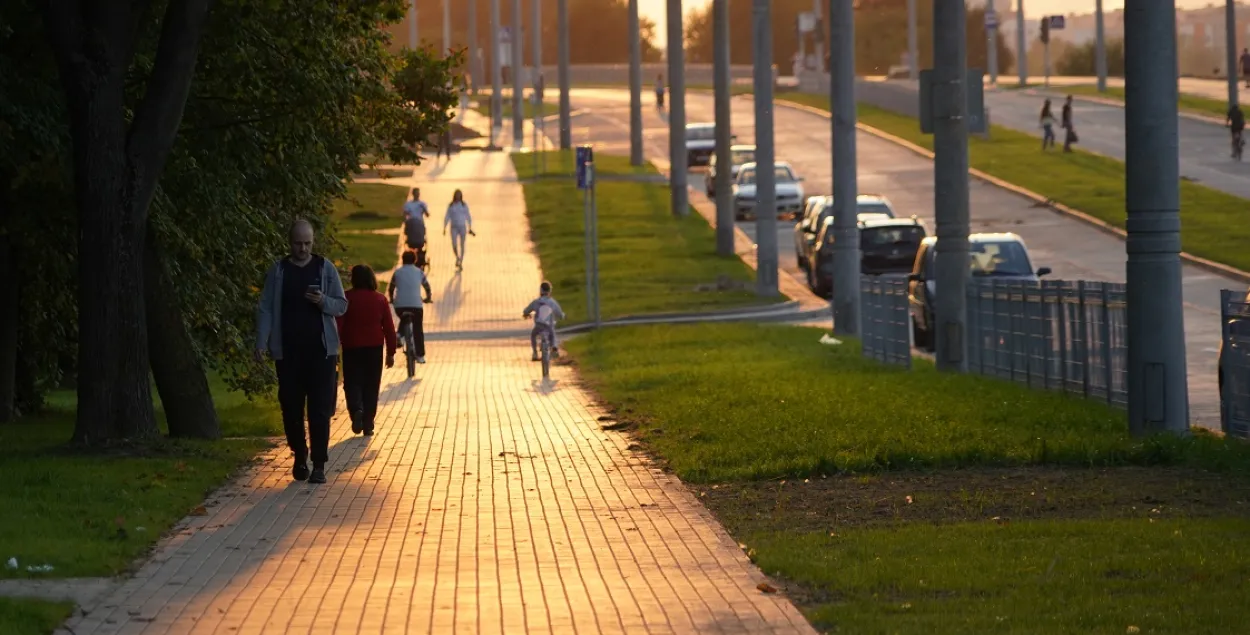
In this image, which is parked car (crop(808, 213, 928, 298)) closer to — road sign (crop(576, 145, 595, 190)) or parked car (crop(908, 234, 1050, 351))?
road sign (crop(576, 145, 595, 190))

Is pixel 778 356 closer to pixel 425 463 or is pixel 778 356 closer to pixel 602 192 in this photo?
pixel 425 463

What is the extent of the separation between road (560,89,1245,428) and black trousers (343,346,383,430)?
694 centimetres

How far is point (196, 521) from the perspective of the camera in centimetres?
1203

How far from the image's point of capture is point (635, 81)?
61219 millimetres

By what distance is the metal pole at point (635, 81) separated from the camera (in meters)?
57.3

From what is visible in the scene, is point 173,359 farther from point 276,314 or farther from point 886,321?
point 886,321

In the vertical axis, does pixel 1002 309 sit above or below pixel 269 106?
below

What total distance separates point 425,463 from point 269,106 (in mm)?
3872

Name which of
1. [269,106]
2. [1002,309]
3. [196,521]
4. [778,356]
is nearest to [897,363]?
[778,356]

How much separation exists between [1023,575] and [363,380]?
9112mm

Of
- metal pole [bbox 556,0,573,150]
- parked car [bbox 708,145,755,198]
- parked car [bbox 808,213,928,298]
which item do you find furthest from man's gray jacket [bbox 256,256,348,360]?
metal pole [bbox 556,0,573,150]

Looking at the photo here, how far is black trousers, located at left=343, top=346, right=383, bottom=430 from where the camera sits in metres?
17.5

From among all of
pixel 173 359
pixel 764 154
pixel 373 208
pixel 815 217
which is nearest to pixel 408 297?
pixel 173 359

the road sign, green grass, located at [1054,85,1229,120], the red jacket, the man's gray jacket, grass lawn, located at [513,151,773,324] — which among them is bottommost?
grass lawn, located at [513,151,773,324]
